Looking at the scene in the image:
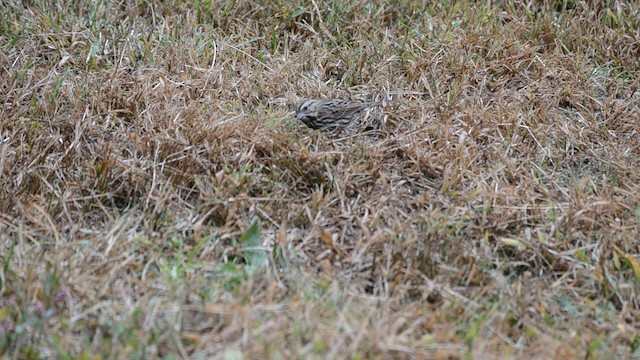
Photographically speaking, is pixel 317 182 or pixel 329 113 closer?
pixel 317 182

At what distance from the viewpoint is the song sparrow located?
441 cm

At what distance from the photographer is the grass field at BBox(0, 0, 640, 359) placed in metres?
3.12

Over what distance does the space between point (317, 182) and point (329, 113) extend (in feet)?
1.70

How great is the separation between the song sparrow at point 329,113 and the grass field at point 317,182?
67 mm

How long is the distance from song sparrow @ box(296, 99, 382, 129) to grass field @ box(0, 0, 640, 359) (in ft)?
0.22

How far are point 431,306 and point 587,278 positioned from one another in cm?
70

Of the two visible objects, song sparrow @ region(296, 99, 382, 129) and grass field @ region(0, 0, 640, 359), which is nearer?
grass field @ region(0, 0, 640, 359)

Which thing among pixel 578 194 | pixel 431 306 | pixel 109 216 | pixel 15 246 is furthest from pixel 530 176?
pixel 15 246

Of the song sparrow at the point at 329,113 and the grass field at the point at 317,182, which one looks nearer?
the grass field at the point at 317,182

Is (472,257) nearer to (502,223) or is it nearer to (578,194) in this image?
(502,223)

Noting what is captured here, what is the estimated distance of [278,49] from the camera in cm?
523

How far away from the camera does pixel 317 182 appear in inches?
160

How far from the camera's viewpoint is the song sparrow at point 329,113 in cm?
441

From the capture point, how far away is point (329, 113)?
14.6ft
